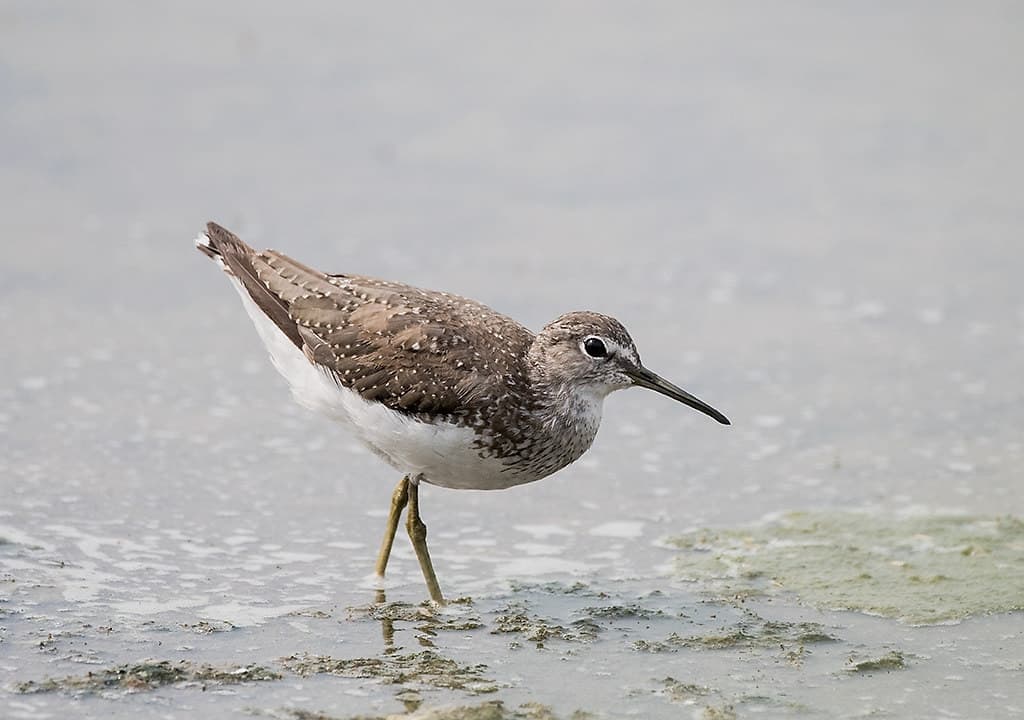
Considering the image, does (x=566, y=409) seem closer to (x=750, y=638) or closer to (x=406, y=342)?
(x=406, y=342)

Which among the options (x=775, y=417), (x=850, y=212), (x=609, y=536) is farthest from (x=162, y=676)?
(x=850, y=212)

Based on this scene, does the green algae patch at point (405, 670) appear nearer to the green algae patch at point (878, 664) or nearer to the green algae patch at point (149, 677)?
the green algae patch at point (149, 677)

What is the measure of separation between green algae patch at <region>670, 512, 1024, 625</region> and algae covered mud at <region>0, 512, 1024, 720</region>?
0.6 inches

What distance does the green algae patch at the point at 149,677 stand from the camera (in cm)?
635

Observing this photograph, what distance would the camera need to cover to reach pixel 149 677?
6465mm

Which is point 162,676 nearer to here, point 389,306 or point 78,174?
point 389,306

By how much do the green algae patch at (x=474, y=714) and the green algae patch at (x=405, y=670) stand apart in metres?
0.21

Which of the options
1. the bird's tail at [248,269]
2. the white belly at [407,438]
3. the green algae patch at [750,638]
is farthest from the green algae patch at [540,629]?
the bird's tail at [248,269]

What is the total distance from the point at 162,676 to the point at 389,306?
2335mm

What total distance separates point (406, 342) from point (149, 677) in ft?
7.05

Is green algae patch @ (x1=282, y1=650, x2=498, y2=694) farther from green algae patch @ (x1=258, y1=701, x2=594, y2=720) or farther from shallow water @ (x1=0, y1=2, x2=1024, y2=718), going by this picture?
green algae patch @ (x1=258, y1=701, x2=594, y2=720)

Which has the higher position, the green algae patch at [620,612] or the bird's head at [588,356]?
the bird's head at [588,356]

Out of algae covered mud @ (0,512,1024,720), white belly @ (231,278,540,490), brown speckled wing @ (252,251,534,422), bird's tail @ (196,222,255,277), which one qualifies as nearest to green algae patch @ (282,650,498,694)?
algae covered mud @ (0,512,1024,720)

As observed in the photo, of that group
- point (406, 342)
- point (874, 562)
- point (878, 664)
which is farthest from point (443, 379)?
point (874, 562)
